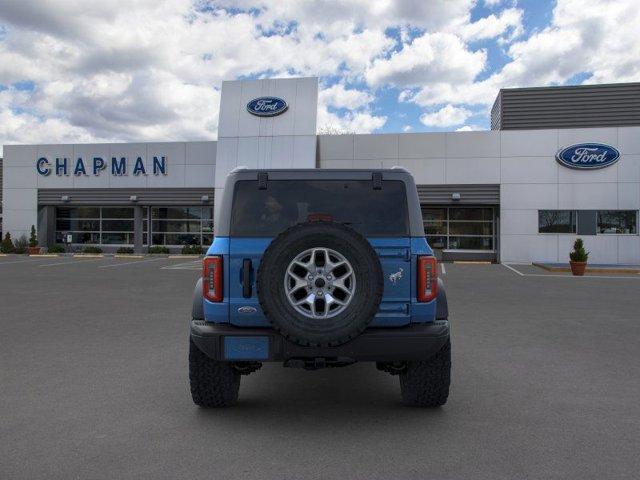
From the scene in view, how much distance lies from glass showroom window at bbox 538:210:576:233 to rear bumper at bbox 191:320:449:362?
2329 cm

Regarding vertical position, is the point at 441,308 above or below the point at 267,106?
below

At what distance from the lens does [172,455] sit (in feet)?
11.6

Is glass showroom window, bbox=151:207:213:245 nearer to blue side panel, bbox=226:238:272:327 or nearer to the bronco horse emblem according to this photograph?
blue side panel, bbox=226:238:272:327

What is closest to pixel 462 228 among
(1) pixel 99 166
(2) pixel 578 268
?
(2) pixel 578 268

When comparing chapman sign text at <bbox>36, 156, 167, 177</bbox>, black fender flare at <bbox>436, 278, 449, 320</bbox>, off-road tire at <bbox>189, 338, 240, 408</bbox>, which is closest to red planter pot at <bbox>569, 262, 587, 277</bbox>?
black fender flare at <bbox>436, 278, 449, 320</bbox>

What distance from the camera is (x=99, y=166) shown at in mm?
30469

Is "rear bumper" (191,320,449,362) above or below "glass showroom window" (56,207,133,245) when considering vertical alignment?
below

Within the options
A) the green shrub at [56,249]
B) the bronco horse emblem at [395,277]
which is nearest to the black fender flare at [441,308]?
the bronco horse emblem at [395,277]

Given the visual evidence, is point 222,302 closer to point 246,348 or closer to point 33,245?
point 246,348

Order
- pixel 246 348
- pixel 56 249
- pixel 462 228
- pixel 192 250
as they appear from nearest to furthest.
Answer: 1. pixel 246 348
2. pixel 462 228
3. pixel 192 250
4. pixel 56 249

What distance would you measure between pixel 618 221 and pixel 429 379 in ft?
78.6

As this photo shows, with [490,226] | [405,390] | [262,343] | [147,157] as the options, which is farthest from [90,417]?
[147,157]

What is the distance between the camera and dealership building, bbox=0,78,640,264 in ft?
80.1

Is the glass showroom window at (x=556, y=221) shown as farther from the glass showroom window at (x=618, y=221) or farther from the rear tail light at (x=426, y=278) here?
the rear tail light at (x=426, y=278)
